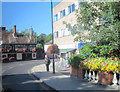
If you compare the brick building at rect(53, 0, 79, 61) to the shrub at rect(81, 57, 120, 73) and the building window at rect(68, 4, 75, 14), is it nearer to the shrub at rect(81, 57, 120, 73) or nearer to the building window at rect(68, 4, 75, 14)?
the building window at rect(68, 4, 75, 14)

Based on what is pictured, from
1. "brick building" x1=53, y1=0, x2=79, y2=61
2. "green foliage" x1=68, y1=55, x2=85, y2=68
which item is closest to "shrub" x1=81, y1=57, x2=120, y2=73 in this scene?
"green foliage" x1=68, y1=55, x2=85, y2=68

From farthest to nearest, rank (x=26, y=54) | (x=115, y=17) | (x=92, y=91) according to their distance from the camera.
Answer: (x=26, y=54) → (x=115, y=17) → (x=92, y=91)

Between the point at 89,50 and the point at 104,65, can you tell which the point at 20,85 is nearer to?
the point at 89,50

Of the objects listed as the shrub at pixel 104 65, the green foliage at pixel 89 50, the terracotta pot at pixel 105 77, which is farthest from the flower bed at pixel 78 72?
the terracotta pot at pixel 105 77

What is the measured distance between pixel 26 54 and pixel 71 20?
2876 cm

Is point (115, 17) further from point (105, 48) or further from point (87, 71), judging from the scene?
point (87, 71)

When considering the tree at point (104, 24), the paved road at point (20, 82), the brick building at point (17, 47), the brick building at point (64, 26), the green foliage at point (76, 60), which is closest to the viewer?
the tree at point (104, 24)

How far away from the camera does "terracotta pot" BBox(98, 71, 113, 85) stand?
8.47 meters

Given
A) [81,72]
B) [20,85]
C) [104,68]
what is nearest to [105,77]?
[104,68]

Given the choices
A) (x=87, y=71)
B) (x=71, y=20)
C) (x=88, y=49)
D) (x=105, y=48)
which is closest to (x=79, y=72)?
(x=87, y=71)

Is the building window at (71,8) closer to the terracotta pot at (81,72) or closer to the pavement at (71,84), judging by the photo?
the pavement at (71,84)

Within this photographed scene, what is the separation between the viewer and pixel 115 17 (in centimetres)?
991

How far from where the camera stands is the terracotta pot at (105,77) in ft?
27.8

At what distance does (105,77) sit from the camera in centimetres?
868
